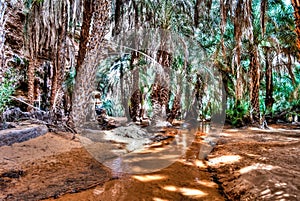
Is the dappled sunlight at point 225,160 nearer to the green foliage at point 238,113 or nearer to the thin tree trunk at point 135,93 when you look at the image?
the thin tree trunk at point 135,93

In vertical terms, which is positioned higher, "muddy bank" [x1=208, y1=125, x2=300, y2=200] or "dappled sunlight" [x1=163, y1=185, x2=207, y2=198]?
"muddy bank" [x1=208, y1=125, x2=300, y2=200]

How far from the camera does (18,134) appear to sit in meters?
Result: 3.75

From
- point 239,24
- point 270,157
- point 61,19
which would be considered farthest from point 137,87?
point 270,157

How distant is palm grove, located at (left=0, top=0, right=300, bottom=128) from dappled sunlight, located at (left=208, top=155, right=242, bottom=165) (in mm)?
2255

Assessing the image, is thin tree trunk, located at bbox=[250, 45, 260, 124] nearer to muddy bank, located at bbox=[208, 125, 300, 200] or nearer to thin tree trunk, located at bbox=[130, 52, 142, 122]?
muddy bank, located at bbox=[208, 125, 300, 200]

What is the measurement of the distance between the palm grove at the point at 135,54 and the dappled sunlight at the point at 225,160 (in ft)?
7.40

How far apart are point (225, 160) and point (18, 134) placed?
4.00 meters

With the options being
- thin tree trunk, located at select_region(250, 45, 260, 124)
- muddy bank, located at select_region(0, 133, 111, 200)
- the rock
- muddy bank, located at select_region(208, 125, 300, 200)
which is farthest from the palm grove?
muddy bank, located at select_region(208, 125, 300, 200)

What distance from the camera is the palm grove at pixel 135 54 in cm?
473

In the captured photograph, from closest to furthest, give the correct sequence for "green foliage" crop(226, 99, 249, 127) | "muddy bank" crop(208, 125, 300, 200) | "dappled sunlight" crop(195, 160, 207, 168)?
"muddy bank" crop(208, 125, 300, 200), "dappled sunlight" crop(195, 160, 207, 168), "green foliage" crop(226, 99, 249, 127)

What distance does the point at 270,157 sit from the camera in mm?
3668

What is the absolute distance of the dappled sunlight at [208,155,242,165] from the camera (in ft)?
12.2

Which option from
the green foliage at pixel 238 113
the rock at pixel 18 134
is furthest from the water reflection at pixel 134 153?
the green foliage at pixel 238 113

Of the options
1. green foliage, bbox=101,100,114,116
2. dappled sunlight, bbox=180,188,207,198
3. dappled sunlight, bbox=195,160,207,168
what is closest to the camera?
dappled sunlight, bbox=180,188,207,198
